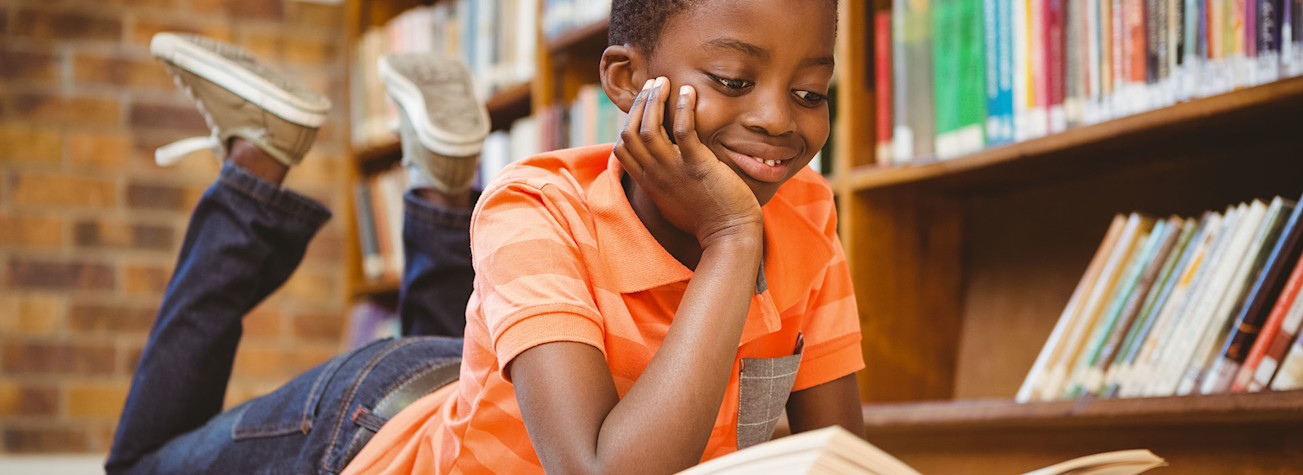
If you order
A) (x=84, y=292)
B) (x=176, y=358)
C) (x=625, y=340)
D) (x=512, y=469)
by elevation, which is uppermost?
(x=625, y=340)

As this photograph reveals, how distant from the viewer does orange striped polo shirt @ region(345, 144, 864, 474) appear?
0.86 m

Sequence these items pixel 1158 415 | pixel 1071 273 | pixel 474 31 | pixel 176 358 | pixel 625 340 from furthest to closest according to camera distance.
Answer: pixel 474 31 → pixel 1071 273 → pixel 176 358 → pixel 1158 415 → pixel 625 340

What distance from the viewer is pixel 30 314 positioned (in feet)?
8.75

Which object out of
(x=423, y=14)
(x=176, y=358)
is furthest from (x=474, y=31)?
(x=176, y=358)

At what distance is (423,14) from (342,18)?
408 mm

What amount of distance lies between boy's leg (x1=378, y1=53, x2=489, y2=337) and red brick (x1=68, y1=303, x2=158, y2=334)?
1330 millimetres

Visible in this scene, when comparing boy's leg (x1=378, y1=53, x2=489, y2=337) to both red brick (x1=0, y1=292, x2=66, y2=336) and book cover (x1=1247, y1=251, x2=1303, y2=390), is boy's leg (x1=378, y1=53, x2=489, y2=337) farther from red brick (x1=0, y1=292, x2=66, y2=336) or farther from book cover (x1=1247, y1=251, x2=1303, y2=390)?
red brick (x1=0, y1=292, x2=66, y2=336)

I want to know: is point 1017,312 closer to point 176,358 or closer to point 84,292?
point 176,358

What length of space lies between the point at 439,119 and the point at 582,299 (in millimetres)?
891

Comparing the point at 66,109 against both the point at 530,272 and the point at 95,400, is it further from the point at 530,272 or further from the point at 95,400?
the point at 530,272

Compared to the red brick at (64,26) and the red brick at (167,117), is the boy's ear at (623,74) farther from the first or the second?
the red brick at (64,26)

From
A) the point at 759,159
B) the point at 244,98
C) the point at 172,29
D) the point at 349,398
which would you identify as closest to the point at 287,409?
the point at 349,398

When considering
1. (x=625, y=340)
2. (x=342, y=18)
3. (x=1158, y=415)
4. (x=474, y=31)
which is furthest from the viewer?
(x=342, y=18)

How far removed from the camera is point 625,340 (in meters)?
0.92
